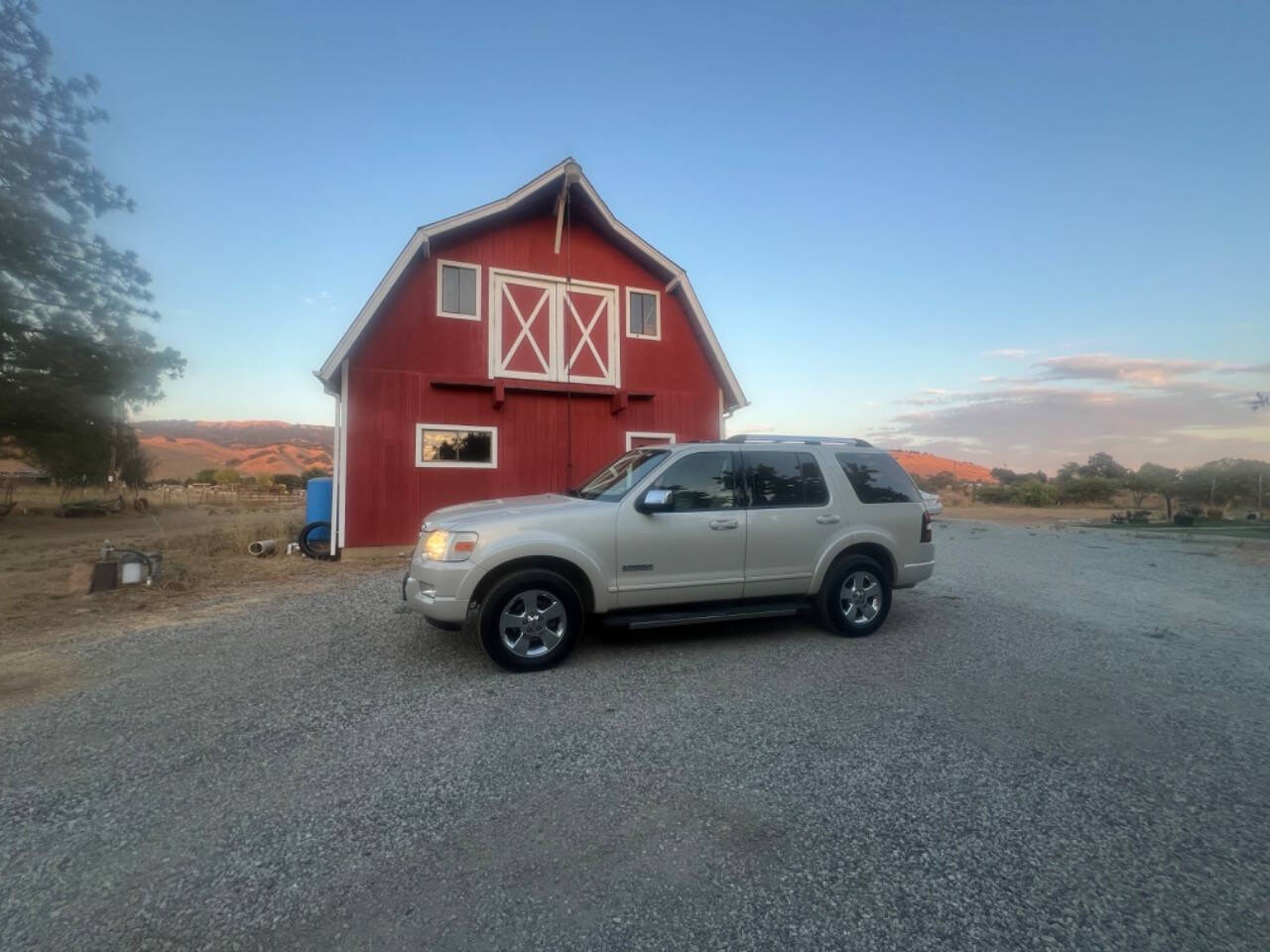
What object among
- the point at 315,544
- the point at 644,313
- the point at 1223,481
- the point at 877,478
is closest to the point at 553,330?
the point at 644,313

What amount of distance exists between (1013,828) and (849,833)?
2.58 ft

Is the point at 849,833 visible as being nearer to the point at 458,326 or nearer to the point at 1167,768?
the point at 1167,768

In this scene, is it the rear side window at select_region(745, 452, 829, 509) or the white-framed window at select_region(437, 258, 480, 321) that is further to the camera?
the white-framed window at select_region(437, 258, 480, 321)

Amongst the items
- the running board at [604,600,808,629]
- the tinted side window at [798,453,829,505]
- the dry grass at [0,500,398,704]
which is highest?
the tinted side window at [798,453,829,505]

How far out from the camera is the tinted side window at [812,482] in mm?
5992

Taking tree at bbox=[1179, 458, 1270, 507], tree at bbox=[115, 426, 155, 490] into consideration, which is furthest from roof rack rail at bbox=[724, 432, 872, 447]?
tree at bbox=[1179, 458, 1270, 507]

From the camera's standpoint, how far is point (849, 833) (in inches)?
109

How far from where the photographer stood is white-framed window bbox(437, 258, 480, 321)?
12000mm

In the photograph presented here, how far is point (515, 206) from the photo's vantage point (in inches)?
482

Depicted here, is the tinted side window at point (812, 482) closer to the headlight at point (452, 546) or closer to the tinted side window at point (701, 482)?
the tinted side window at point (701, 482)

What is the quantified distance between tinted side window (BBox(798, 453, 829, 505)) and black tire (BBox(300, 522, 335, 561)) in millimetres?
9177

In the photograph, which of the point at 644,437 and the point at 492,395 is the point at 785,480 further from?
the point at 492,395

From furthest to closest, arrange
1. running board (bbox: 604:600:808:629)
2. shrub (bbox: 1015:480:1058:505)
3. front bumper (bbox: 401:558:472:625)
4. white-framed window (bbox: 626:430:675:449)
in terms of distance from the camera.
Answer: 1. shrub (bbox: 1015:480:1058:505)
2. white-framed window (bbox: 626:430:675:449)
3. running board (bbox: 604:600:808:629)
4. front bumper (bbox: 401:558:472:625)

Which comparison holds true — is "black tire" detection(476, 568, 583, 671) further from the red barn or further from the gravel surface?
the red barn
